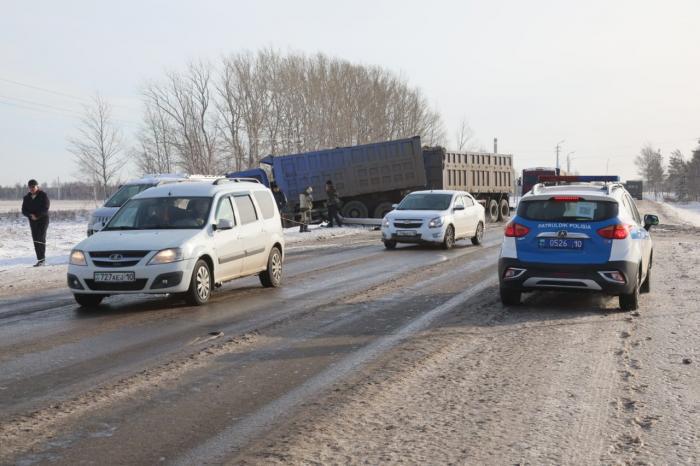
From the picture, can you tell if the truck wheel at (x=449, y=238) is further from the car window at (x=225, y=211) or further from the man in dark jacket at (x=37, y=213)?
the man in dark jacket at (x=37, y=213)

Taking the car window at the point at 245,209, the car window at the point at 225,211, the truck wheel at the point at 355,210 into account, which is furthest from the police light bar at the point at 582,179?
the truck wheel at the point at 355,210

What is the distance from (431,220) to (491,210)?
62.3 feet

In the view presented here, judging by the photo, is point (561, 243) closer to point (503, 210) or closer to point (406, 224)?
point (406, 224)

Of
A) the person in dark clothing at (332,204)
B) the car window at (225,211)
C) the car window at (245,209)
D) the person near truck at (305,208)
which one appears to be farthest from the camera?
the person in dark clothing at (332,204)

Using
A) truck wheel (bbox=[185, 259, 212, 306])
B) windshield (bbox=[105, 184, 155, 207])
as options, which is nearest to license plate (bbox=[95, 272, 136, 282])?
truck wheel (bbox=[185, 259, 212, 306])

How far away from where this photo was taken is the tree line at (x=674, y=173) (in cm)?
11694

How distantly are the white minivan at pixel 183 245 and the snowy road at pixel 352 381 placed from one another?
41 centimetres

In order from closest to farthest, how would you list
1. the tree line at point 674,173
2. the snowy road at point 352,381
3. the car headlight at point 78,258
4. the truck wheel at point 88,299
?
the snowy road at point 352,381
the car headlight at point 78,258
the truck wheel at point 88,299
the tree line at point 674,173

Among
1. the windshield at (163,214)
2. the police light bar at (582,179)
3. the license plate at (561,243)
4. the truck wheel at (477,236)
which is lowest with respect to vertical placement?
the truck wheel at (477,236)

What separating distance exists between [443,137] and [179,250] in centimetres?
7825

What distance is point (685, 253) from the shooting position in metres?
18.4

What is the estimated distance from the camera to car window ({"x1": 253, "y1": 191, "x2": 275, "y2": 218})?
12.2 metres

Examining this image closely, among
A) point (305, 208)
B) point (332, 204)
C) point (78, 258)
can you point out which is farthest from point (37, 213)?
point (332, 204)

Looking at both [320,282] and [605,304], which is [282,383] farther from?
[320,282]
